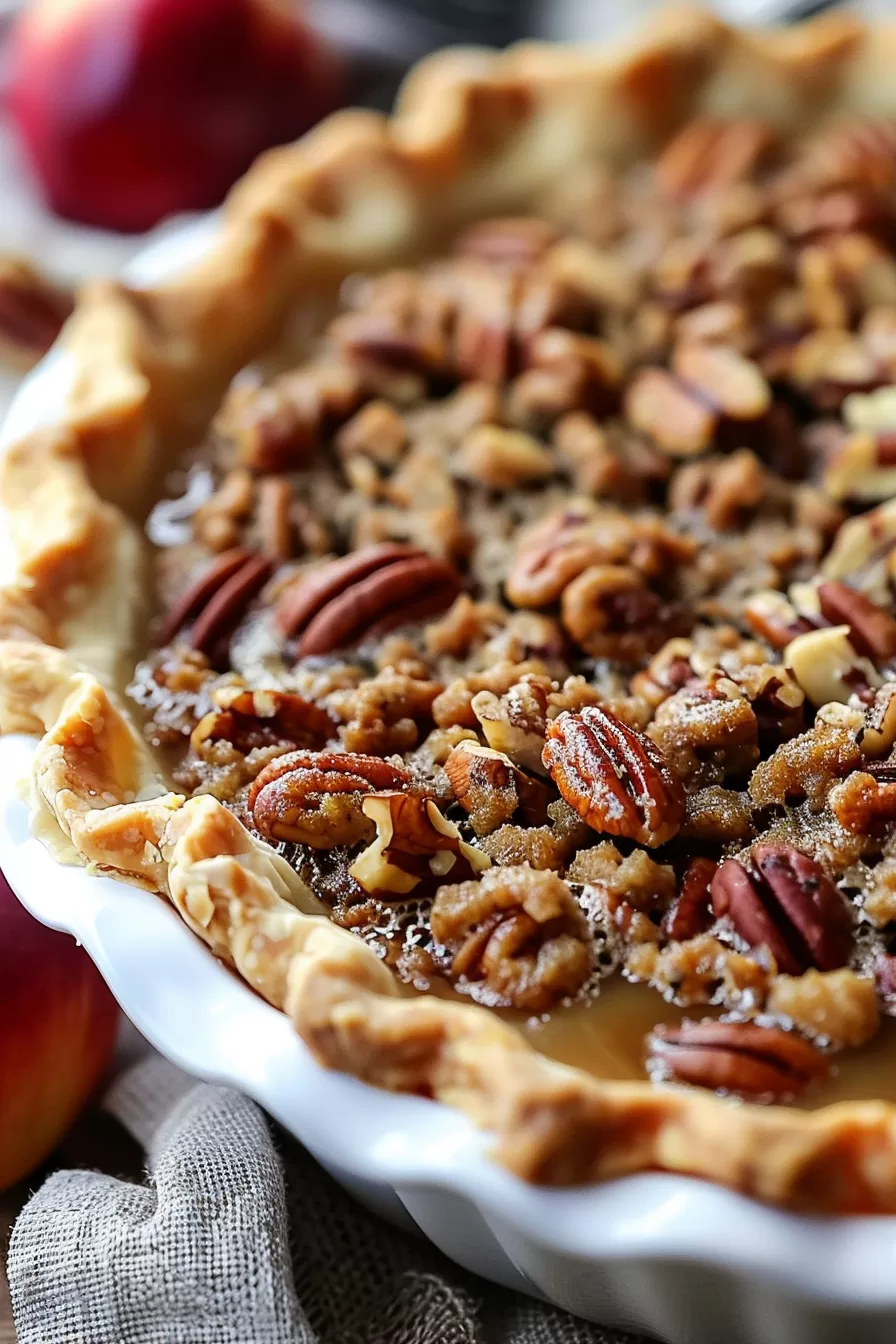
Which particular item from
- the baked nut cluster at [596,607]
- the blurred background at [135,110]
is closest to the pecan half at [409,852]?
the baked nut cluster at [596,607]

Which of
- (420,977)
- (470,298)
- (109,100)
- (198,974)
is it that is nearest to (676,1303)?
(420,977)

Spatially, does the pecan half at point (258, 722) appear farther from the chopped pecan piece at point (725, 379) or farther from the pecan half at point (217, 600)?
the chopped pecan piece at point (725, 379)

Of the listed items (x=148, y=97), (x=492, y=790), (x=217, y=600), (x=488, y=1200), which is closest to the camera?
(x=488, y=1200)

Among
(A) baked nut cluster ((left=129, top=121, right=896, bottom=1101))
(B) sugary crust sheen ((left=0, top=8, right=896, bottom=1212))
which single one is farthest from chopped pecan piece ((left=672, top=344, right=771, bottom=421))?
(B) sugary crust sheen ((left=0, top=8, right=896, bottom=1212))

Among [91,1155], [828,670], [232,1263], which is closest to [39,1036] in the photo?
[91,1155]

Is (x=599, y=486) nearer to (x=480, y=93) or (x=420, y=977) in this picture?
(x=420, y=977)

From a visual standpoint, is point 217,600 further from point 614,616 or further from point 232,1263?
point 232,1263

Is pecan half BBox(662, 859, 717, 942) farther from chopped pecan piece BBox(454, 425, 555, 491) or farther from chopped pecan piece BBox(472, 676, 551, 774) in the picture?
chopped pecan piece BBox(454, 425, 555, 491)
